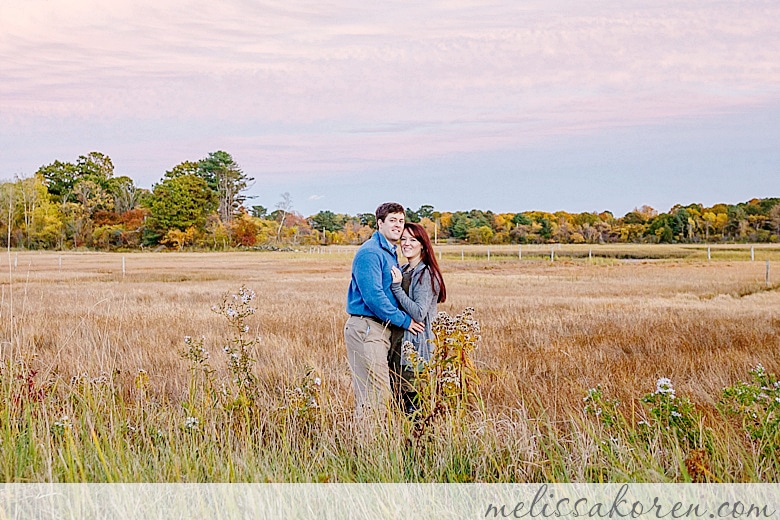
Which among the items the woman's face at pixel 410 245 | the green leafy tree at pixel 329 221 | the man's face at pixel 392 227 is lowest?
the woman's face at pixel 410 245

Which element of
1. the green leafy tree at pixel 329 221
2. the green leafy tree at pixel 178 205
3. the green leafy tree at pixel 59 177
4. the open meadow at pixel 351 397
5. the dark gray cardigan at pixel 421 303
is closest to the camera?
the open meadow at pixel 351 397

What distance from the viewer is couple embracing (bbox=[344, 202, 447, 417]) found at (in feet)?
15.6

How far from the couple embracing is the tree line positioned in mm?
34439

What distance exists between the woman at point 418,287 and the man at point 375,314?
73 mm

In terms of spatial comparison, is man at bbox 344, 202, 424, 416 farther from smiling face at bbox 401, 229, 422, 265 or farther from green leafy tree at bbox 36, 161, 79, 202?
green leafy tree at bbox 36, 161, 79, 202

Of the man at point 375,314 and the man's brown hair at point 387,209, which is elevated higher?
the man's brown hair at point 387,209

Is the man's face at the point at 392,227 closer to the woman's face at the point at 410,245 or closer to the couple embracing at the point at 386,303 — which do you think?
the couple embracing at the point at 386,303

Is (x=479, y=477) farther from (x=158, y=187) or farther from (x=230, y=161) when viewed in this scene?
(x=230, y=161)

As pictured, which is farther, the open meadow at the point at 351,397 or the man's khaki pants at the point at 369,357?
the man's khaki pants at the point at 369,357

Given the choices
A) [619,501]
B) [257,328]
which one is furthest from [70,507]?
[257,328]

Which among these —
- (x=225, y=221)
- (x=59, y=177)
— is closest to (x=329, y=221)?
(x=225, y=221)

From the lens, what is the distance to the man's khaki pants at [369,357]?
4.88 metres

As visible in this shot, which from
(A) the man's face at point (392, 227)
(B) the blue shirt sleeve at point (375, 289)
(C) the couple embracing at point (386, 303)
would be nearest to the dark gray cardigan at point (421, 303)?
(C) the couple embracing at point (386, 303)

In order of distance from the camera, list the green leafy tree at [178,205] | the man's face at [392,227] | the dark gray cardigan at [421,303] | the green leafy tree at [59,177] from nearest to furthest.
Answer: the man's face at [392,227] < the dark gray cardigan at [421,303] < the green leafy tree at [178,205] < the green leafy tree at [59,177]
